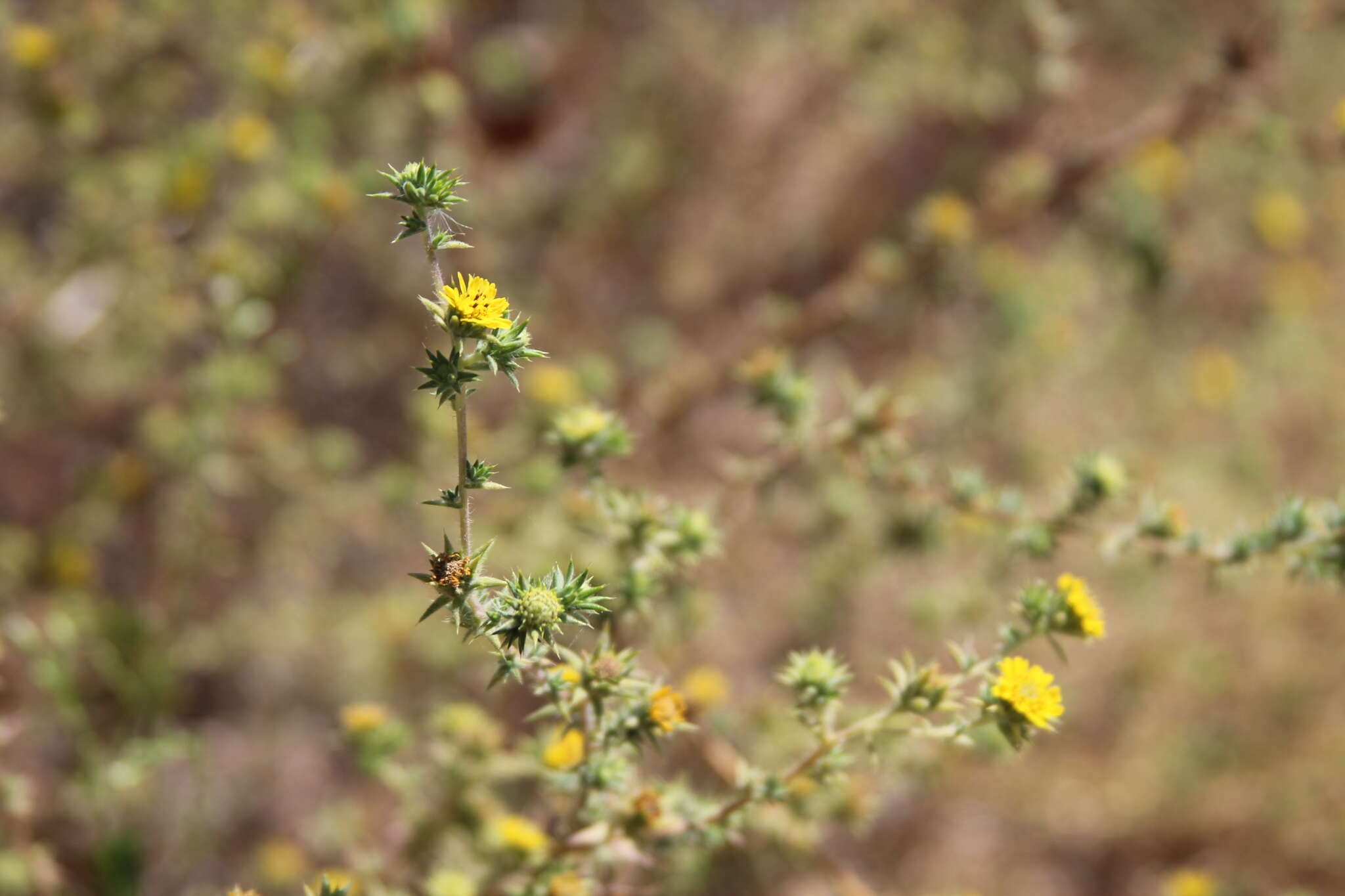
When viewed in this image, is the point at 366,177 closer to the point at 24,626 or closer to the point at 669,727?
the point at 24,626

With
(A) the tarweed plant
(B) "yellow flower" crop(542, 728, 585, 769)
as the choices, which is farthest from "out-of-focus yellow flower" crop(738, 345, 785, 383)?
(B) "yellow flower" crop(542, 728, 585, 769)

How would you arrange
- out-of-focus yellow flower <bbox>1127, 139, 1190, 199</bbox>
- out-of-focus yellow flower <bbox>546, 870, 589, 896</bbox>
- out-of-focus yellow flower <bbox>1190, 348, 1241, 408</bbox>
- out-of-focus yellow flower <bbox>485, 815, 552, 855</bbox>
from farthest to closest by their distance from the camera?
out-of-focus yellow flower <bbox>1190, 348, 1241, 408</bbox> < out-of-focus yellow flower <bbox>1127, 139, 1190, 199</bbox> < out-of-focus yellow flower <bbox>485, 815, 552, 855</bbox> < out-of-focus yellow flower <bbox>546, 870, 589, 896</bbox>

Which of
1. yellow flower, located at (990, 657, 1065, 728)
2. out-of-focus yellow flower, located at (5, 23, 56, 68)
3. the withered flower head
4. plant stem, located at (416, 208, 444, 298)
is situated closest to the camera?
plant stem, located at (416, 208, 444, 298)

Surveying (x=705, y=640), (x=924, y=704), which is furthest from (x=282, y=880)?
(x=924, y=704)

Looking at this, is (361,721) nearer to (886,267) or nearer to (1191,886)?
(886,267)

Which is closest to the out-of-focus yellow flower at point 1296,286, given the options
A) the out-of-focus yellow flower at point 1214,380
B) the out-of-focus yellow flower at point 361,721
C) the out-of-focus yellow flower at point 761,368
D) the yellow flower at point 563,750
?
the out-of-focus yellow flower at point 1214,380

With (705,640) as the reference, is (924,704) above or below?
below

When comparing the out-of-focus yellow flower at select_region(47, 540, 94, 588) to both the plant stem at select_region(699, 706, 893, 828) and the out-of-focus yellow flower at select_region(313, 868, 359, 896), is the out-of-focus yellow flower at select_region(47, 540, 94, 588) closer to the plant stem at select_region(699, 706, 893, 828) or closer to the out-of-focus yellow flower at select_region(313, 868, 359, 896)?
the out-of-focus yellow flower at select_region(313, 868, 359, 896)
